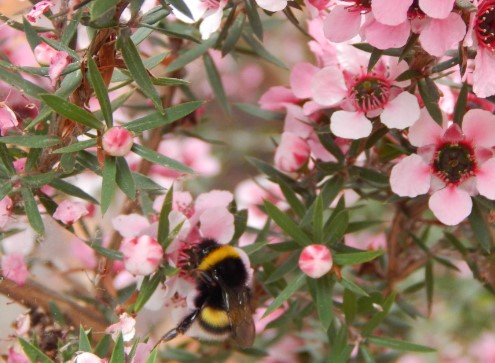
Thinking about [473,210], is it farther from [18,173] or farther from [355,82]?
[18,173]

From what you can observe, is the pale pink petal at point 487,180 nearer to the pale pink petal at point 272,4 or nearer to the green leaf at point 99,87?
the pale pink petal at point 272,4

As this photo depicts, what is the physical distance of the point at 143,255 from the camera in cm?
82

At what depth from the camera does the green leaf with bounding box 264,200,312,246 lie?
2.92ft

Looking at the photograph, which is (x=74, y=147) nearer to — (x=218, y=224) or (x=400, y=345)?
(x=218, y=224)

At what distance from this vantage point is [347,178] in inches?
39.0

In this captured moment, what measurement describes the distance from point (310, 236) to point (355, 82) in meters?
0.20

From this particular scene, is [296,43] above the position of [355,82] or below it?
below

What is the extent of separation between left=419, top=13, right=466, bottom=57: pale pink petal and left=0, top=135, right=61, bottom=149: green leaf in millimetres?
387

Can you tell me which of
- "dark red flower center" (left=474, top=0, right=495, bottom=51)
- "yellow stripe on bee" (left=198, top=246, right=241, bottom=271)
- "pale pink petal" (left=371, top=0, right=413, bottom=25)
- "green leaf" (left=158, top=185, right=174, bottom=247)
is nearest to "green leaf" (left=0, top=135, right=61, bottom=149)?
"green leaf" (left=158, top=185, right=174, bottom=247)

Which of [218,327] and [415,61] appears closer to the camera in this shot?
[415,61]

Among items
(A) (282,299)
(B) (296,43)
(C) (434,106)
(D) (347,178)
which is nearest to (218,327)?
(A) (282,299)

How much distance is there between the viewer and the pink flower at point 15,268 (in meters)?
0.95

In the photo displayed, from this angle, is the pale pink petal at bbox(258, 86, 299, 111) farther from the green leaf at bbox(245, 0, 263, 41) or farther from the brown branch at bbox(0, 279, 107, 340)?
the brown branch at bbox(0, 279, 107, 340)

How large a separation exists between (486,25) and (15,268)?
64 centimetres
